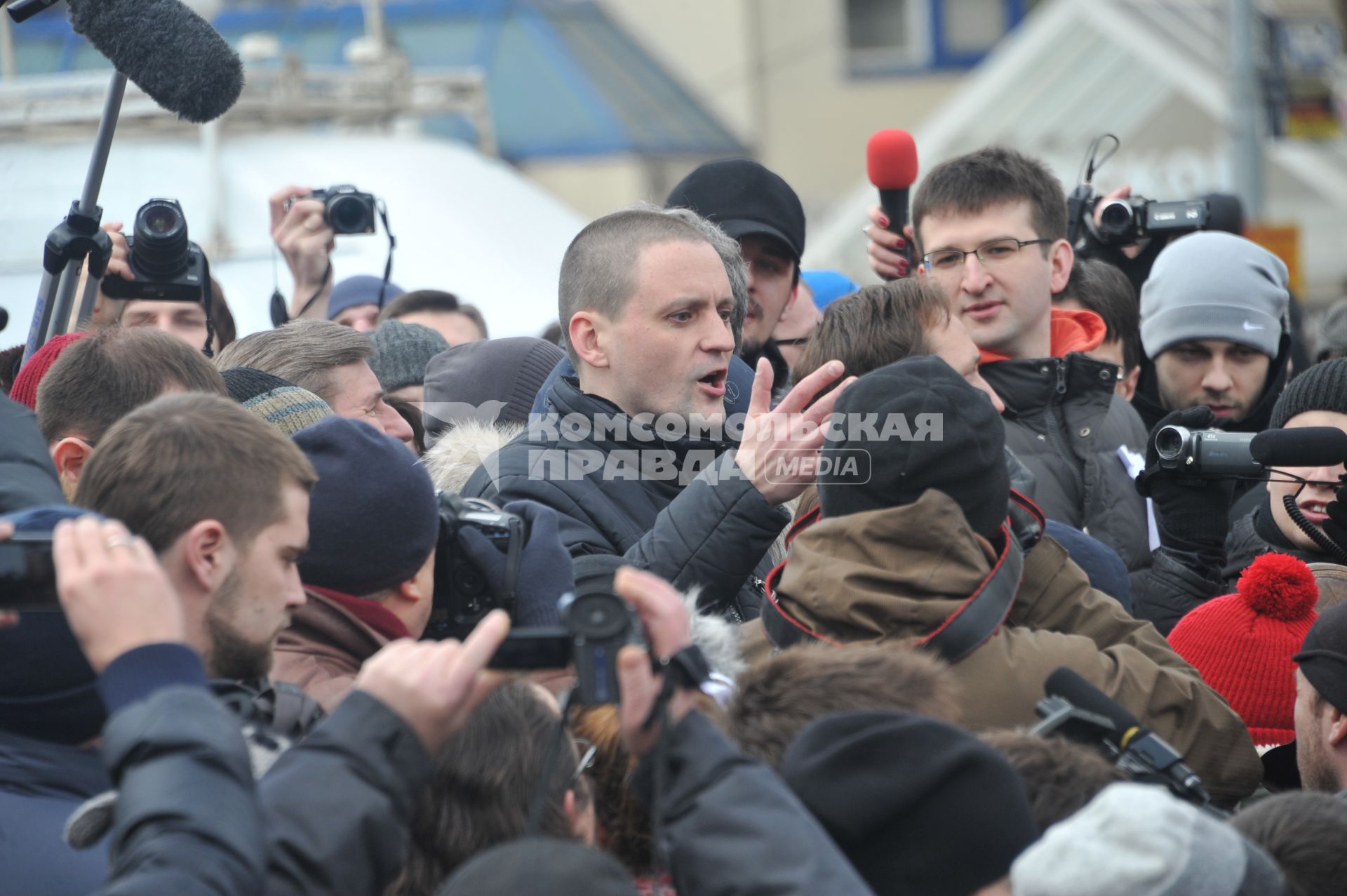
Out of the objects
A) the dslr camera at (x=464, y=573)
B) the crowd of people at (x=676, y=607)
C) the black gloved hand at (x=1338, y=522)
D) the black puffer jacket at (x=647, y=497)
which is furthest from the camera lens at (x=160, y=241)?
the black gloved hand at (x=1338, y=522)

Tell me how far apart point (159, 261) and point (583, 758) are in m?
2.67

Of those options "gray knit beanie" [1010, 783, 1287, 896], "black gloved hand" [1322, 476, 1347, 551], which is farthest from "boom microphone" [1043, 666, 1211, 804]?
"black gloved hand" [1322, 476, 1347, 551]

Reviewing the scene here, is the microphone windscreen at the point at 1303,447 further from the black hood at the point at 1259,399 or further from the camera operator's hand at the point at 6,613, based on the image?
the camera operator's hand at the point at 6,613

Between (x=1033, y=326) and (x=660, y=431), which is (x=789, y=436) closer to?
(x=660, y=431)

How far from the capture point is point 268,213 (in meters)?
8.40

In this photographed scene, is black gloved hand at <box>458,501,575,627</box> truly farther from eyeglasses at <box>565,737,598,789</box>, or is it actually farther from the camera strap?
the camera strap

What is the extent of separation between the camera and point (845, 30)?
2086cm

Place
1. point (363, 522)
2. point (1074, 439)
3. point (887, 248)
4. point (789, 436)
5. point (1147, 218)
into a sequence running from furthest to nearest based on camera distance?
point (1147, 218) → point (887, 248) → point (1074, 439) → point (789, 436) → point (363, 522)

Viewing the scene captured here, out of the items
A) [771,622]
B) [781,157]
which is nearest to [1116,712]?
[771,622]

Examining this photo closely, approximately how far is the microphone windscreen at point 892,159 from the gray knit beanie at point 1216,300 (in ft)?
2.90

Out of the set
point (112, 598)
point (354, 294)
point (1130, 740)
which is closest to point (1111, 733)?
point (1130, 740)

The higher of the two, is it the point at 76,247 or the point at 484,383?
the point at 76,247

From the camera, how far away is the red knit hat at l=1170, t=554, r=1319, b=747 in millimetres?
3078

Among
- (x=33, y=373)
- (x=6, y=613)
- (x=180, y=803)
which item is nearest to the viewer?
(x=180, y=803)
